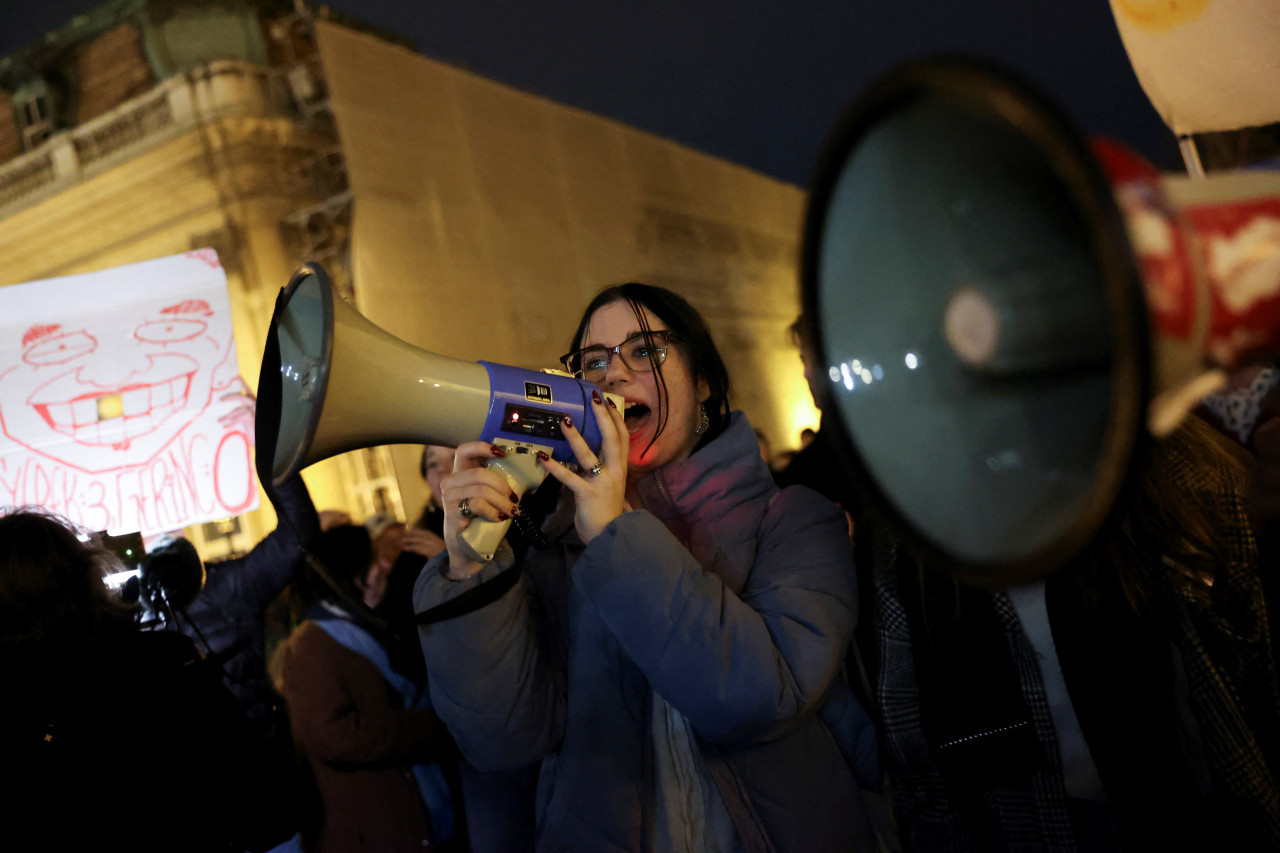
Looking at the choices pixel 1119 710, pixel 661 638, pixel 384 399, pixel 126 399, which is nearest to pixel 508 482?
pixel 384 399

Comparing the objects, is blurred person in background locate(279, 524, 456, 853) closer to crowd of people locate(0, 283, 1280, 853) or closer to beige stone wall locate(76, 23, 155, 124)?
crowd of people locate(0, 283, 1280, 853)

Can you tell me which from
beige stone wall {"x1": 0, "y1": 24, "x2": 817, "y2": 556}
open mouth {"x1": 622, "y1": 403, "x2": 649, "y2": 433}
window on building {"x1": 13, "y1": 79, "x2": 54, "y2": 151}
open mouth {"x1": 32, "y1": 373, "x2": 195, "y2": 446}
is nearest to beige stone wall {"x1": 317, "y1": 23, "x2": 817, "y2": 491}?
beige stone wall {"x1": 0, "y1": 24, "x2": 817, "y2": 556}

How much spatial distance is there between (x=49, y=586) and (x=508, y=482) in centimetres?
77

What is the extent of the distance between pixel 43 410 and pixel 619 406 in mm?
1925

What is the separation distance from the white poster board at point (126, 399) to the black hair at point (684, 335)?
153 centimetres

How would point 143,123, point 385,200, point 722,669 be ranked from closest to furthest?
point 722,669
point 385,200
point 143,123

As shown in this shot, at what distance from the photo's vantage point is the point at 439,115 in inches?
264

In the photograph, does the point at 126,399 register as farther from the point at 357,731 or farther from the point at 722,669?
the point at 722,669

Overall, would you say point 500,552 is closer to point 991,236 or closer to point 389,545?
point 991,236

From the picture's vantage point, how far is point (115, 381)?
7.50ft

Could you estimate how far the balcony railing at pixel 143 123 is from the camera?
7.07 meters

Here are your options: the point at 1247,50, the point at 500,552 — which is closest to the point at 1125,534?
the point at 1247,50

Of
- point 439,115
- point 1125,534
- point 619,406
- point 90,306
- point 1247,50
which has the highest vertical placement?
point 439,115

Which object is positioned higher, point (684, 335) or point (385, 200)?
point (385, 200)
